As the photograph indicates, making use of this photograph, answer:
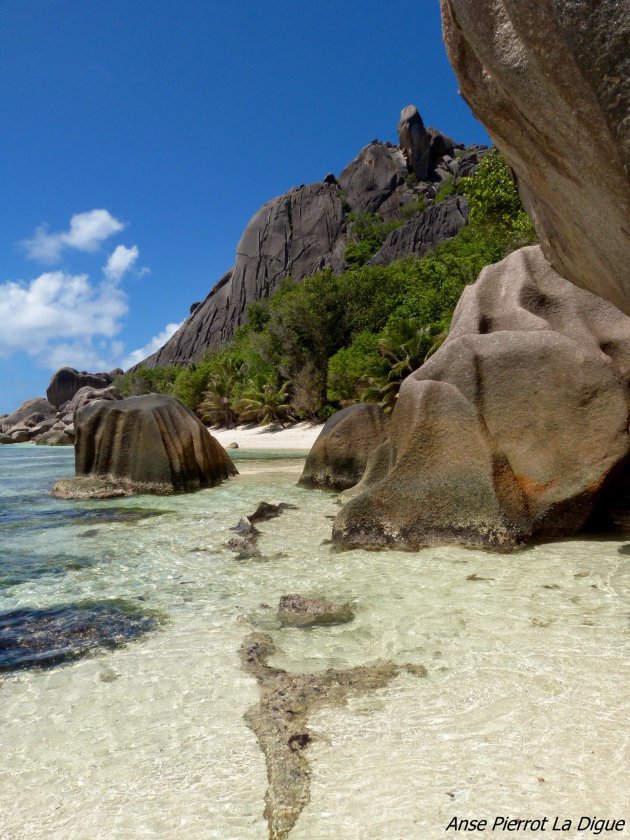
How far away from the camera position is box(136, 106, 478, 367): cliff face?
71.8m

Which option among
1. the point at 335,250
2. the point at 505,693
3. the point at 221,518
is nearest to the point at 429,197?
the point at 335,250

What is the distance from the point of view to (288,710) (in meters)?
2.91

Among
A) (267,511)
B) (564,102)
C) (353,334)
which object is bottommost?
(267,511)

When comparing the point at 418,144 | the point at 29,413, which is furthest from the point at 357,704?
the point at 418,144

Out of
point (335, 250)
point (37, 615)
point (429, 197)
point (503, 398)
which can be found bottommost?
point (37, 615)

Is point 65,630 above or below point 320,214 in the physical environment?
below

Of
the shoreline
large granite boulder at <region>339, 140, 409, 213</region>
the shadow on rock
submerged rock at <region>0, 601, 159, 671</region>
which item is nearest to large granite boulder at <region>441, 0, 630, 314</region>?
the shadow on rock

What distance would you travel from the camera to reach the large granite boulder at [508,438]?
5723mm

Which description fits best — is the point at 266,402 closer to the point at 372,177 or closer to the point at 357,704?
the point at 357,704

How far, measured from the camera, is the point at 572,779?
88.7 inches

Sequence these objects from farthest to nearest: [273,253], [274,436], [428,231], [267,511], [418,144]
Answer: [418,144], [273,253], [428,231], [274,436], [267,511]

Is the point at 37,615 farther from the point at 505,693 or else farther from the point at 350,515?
the point at 505,693

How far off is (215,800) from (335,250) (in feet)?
233

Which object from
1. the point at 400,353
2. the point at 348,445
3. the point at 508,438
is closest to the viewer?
the point at 508,438
